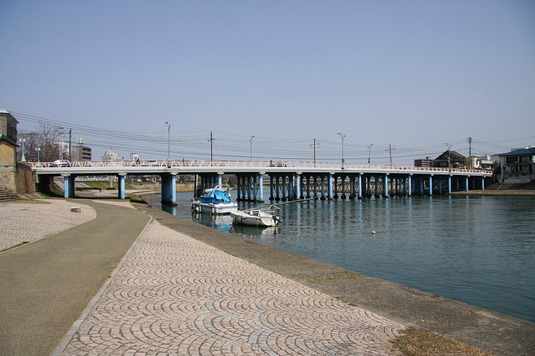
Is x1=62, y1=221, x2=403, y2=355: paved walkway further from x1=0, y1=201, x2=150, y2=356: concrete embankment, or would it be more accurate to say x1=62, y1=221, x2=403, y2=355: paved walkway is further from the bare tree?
the bare tree

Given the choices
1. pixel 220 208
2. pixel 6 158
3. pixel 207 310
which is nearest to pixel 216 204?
pixel 220 208

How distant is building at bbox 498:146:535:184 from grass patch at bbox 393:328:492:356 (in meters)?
119

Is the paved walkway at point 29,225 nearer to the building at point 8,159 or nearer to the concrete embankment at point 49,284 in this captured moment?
the concrete embankment at point 49,284

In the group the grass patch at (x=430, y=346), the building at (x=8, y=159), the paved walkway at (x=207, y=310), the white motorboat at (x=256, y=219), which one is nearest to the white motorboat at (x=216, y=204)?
the white motorboat at (x=256, y=219)

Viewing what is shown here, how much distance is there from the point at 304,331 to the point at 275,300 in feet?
8.29

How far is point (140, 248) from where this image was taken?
1975cm

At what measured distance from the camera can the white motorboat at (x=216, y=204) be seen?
2282 inches

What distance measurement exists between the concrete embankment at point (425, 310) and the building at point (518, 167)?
11441 centimetres

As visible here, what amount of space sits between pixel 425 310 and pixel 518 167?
4941 inches

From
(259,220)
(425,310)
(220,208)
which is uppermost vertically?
(220,208)

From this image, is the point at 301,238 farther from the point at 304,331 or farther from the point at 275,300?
the point at 304,331

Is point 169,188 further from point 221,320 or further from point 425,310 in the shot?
point 221,320

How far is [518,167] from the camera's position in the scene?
4643 inches

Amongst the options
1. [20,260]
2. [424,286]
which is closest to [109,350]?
[20,260]
